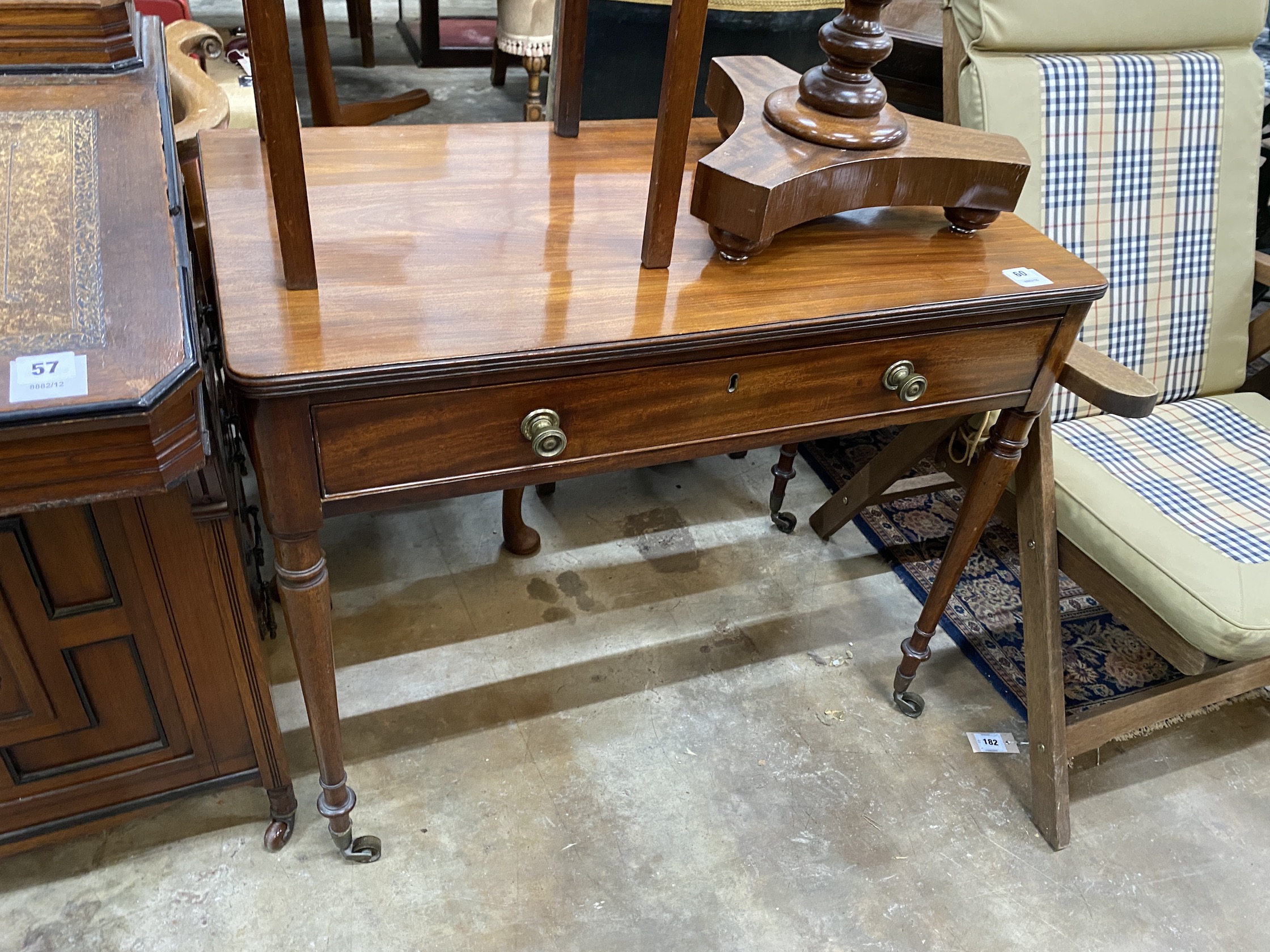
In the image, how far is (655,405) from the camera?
1.07 meters

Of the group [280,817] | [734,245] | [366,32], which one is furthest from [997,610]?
[366,32]

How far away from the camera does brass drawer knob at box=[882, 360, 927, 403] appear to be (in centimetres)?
118

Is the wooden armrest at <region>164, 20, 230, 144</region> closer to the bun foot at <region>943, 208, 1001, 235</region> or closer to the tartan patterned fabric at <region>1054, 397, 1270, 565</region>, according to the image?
the bun foot at <region>943, 208, 1001, 235</region>

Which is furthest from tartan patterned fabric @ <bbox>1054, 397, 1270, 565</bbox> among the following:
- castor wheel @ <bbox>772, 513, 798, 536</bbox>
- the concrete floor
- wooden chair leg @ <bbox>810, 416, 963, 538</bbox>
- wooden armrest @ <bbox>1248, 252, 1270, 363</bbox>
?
castor wheel @ <bbox>772, 513, 798, 536</bbox>

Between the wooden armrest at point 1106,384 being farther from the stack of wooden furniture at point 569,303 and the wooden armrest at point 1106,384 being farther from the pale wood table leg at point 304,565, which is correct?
the pale wood table leg at point 304,565

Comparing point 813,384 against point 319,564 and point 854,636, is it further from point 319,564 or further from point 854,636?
point 854,636

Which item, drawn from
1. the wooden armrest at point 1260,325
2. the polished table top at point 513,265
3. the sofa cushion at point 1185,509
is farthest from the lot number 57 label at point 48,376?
the wooden armrest at point 1260,325

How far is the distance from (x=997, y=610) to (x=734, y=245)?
1.27 metres

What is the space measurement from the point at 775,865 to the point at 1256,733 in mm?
1088

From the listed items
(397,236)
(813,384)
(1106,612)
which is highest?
(397,236)

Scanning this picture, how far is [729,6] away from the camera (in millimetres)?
1936

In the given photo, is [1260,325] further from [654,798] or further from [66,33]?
[66,33]

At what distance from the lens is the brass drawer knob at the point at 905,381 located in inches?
46.5

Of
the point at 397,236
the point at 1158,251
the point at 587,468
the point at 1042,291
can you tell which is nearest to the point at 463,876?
the point at 587,468
